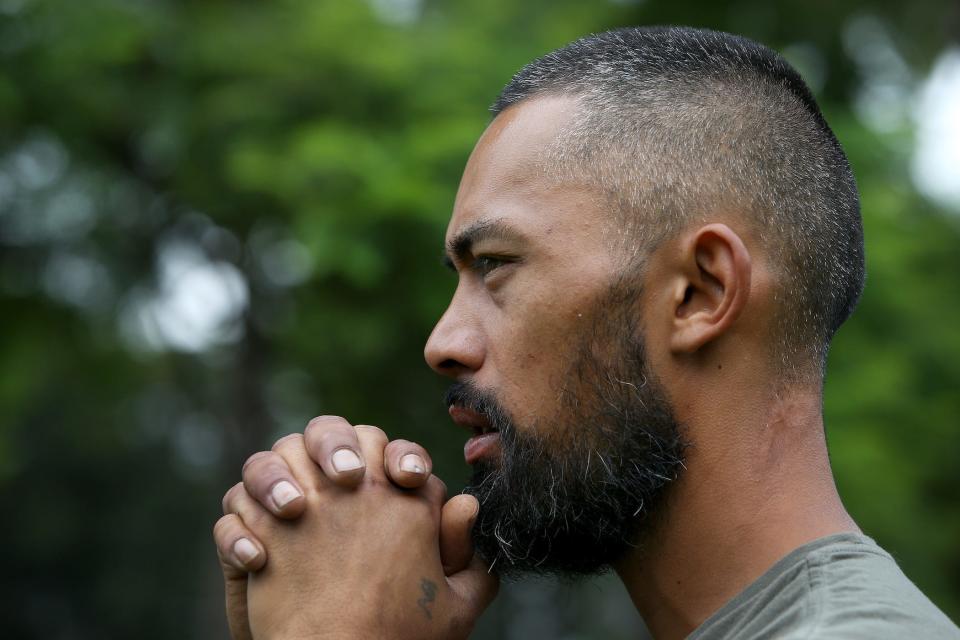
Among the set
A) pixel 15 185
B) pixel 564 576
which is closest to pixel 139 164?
pixel 15 185

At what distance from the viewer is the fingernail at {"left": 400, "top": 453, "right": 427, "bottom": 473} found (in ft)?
8.63

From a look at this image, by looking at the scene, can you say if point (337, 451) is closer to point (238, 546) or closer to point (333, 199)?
point (238, 546)

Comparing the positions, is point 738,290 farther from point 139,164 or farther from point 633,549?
point 139,164

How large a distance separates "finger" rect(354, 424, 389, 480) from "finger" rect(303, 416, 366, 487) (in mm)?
23

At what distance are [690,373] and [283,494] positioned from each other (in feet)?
3.09

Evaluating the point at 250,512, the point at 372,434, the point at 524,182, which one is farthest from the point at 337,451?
the point at 524,182

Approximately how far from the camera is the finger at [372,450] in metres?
2.66

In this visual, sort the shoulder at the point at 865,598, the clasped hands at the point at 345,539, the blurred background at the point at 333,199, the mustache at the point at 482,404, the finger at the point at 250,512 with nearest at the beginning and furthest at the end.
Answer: the shoulder at the point at 865,598 → the clasped hands at the point at 345,539 → the finger at the point at 250,512 → the mustache at the point at 482,404 → the blurred background at the point at 333,199

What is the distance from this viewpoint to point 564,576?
2906 mm

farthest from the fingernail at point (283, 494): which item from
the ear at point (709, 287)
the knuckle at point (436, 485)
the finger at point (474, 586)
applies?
the ear at point (709, 287)

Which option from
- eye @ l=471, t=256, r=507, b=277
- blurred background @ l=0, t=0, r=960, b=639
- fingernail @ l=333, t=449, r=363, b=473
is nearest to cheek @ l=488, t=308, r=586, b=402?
eye @ l=471, t=256, r=507, b=277

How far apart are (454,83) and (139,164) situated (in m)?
4.09

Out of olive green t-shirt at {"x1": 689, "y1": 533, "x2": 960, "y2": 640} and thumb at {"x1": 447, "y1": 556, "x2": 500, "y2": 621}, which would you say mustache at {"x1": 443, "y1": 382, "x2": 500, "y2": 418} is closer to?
thumb at {"x1": 447, "y1": 556, "x2": 500, "y2": 621}

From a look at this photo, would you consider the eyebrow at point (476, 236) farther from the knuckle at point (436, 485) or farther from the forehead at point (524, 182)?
the knuckle at point (436, 485)
